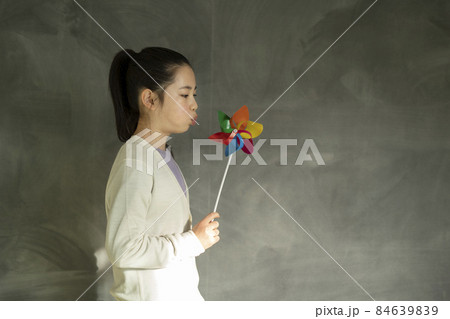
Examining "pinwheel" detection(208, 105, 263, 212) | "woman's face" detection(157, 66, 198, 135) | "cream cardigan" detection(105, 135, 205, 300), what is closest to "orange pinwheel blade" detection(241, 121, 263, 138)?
"pinwheel" detection(208, 105, 263, 212)

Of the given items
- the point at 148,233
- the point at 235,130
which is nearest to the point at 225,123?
the point at 235,130

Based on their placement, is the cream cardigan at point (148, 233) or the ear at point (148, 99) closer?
the cream cardigan at point (148, 233)

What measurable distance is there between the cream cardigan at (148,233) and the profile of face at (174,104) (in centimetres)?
9

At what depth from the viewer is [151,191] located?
126 centimetres

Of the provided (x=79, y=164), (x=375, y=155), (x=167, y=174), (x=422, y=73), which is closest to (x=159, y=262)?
(x=167, y=174)

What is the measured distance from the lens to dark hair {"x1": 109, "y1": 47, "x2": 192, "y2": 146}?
4.33 ft

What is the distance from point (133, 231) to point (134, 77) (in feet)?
1.45

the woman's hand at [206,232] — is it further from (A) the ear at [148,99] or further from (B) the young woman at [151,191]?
(A) the ear at [148,99]

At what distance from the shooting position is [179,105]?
1354mm

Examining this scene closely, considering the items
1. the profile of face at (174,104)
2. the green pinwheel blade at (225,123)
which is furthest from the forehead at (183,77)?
the green pinwheel blade at (225,123)

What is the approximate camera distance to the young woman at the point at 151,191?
121 centimetres

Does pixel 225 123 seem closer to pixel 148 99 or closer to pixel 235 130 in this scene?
pixel 235 130

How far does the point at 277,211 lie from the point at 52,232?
31.8 inches

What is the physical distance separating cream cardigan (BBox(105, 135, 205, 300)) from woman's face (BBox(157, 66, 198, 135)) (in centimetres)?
10
